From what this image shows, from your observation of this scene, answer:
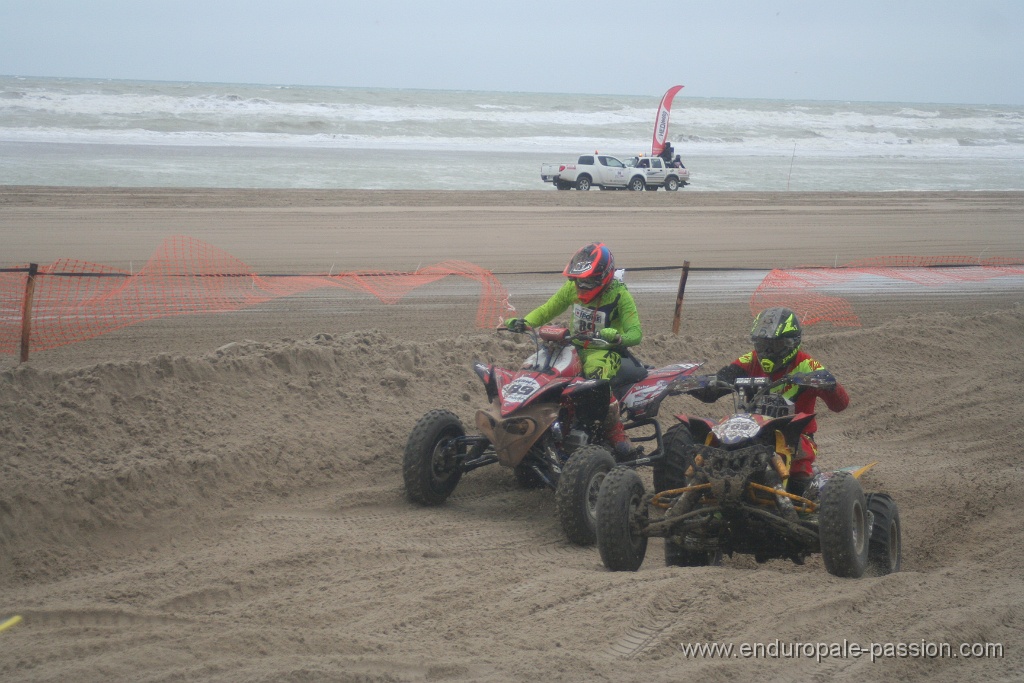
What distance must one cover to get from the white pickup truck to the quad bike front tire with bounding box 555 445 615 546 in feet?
88.4

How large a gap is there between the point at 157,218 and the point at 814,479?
1700 centimetres

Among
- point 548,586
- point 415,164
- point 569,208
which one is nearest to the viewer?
point 548,586

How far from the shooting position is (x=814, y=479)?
5.58 m

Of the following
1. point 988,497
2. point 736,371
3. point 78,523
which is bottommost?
point 78,523

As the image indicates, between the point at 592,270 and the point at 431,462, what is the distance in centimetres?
192

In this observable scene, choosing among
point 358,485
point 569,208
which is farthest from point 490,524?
point 569,208

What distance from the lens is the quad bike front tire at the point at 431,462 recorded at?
6.68m

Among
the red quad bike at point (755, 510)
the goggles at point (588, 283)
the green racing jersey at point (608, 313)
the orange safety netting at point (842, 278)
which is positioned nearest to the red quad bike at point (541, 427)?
the green racing jersey at point (608, 313)

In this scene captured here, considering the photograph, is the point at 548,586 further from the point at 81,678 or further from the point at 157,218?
the point at 157,218

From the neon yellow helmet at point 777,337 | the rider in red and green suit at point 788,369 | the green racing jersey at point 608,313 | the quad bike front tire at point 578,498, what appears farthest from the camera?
the green racing jersey at point 608,313

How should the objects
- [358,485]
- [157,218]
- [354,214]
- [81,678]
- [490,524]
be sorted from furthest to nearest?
[354,214] → [157,218] → [358,485] → [490,524] → [81,678]

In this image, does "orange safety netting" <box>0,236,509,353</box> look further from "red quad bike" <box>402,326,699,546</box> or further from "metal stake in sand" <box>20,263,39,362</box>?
A: "red quad bike" <box>402,326,699,546</box>

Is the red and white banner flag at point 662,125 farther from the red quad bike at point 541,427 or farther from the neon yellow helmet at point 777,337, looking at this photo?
the neon yellow helmet at point 777,337

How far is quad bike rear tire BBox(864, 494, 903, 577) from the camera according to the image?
5.32 meters
